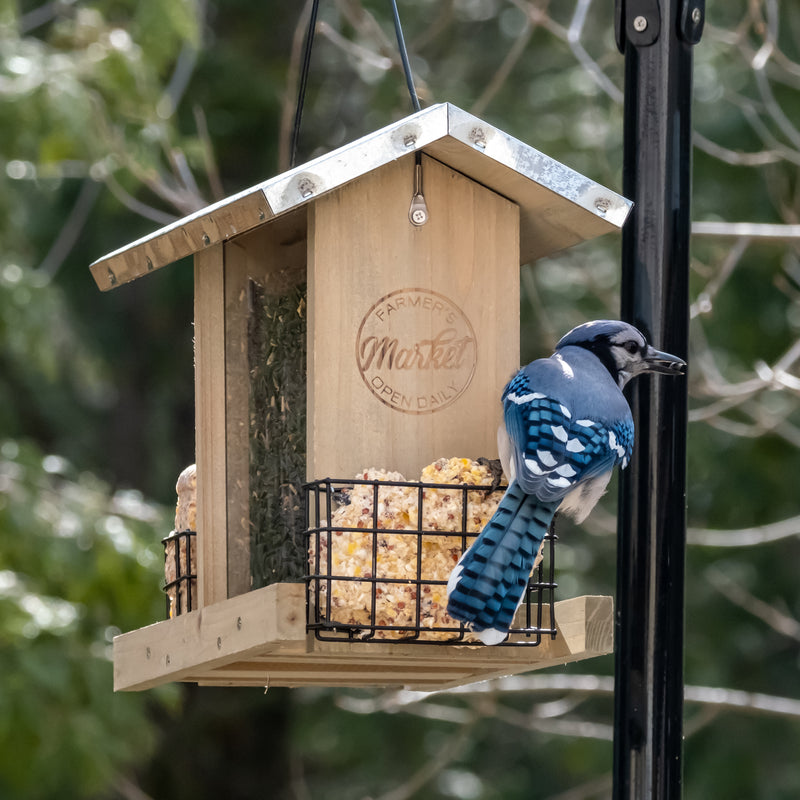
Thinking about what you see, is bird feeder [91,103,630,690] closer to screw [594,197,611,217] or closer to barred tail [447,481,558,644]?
screw [594,197,611,217]

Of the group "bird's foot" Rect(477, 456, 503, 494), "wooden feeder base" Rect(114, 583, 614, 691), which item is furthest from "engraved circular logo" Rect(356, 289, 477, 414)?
"wooden feeder base" Rect(114, 583, 614, 691)

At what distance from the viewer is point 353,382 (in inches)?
165

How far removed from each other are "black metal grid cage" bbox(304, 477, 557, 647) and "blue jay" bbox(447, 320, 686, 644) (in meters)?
0.21

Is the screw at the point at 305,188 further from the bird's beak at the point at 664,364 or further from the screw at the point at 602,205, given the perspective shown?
the bird's beak at the point at 664,364

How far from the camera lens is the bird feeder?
4031 mm

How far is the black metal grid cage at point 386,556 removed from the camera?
4.00 meters

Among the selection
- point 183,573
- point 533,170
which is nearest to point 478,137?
point 533,170

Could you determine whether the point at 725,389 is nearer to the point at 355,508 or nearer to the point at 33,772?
the point at 355,508

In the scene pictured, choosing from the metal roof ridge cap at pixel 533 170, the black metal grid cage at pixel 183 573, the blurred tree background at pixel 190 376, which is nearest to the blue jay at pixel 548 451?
the metal roof ridge cap at pixel 533 170

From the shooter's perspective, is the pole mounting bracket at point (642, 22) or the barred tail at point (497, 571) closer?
the barred tail at point (497, 571)

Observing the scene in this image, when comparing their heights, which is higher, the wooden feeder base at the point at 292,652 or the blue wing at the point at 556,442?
the blue wing at the point at 556,442

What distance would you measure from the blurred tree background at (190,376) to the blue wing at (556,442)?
222 cm

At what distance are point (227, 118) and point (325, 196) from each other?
844cm

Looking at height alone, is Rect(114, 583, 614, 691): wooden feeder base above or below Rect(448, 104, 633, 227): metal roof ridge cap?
below
